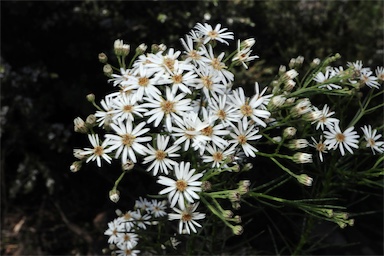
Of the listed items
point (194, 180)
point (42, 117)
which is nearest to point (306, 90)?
point (194, 180)

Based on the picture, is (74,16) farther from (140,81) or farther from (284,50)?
(140,81)

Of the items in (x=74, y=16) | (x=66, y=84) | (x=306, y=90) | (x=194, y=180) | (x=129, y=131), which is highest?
(x=74, y=16)

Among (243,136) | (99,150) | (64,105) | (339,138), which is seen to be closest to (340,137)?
(339,138)

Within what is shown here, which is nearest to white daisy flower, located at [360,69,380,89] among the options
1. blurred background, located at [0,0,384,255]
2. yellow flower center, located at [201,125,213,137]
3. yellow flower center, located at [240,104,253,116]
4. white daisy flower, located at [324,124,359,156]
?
white daisy flower, located at [324,124,359,156]

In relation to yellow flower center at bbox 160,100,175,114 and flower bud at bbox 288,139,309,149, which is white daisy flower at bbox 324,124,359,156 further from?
yellow flower center at bbox 160,100,175,114

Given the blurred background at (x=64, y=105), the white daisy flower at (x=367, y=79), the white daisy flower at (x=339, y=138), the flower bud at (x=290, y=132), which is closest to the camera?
the flower bud at (x=290, y=132)

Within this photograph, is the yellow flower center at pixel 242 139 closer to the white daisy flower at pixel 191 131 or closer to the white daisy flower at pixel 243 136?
the white daisy flower at pixel 243 136

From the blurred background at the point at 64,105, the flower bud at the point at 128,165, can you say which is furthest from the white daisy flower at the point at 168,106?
the blurred background at the point at 64,105

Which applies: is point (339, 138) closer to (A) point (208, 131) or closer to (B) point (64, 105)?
(A) point (208, 131)
